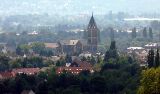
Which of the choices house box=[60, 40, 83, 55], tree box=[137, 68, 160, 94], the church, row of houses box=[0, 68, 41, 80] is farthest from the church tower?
tree box=[137, 68, 160, 94]

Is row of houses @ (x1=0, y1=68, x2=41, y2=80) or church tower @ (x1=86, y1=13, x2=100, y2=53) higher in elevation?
church tower @ (x1=86, y1=13, x2=100, y2=53)

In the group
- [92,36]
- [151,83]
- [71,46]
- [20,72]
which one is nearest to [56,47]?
[71,46]

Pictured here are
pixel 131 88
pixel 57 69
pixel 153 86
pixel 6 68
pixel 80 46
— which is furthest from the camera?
pixel 80 46

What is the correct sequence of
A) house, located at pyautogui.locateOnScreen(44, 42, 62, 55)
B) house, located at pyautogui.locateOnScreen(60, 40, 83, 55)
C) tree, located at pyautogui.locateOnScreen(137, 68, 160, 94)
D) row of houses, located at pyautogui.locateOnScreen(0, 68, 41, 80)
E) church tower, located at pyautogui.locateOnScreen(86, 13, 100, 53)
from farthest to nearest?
house, located at pyautogui.locateOnScreen(44, 42, 62, 55), house, located at pyautogui.locateOnScreen(60, 40, 83, 55), church tower, located at pyautogui.locateOnScreen(86, 13, 100, 53), row of houses, located at pyautogui.locateOnScreen(0, 68, 41, 80), tree, located at pyautogui.locateOnScreen(137, 68, 160, 94)

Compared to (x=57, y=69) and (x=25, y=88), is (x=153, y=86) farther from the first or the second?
(x=57, y=69)

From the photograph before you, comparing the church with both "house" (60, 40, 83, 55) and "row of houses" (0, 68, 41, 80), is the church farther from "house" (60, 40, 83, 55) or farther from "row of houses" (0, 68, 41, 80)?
"row of houses" (0, 68, 41, 80)

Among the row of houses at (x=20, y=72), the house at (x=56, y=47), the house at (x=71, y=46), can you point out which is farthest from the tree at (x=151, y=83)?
the house at (x=56, y=47)

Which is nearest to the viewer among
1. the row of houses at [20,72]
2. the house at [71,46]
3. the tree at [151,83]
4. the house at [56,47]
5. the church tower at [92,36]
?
the tree at [151,83]

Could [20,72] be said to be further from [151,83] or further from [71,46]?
[71,46]

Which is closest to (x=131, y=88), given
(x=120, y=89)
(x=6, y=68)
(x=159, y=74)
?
(x=120, y=89)

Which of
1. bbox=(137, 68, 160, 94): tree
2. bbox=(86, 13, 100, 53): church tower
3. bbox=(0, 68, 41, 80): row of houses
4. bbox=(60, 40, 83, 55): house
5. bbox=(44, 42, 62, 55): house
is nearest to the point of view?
bbox=(137, 68, 160, 94): tree

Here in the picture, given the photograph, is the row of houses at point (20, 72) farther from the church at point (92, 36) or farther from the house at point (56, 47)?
the house at point (56, 47)
